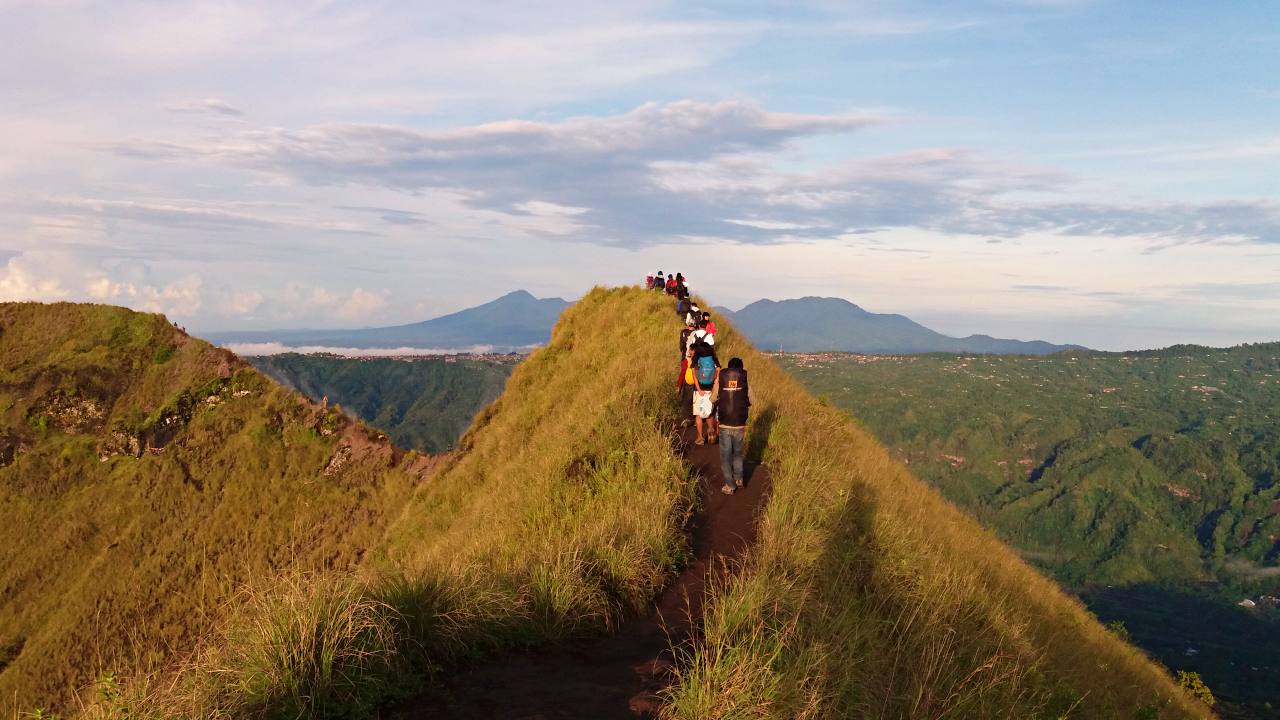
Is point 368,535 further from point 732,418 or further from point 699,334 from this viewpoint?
point 732,418

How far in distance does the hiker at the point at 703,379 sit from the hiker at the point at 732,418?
0.98 meters

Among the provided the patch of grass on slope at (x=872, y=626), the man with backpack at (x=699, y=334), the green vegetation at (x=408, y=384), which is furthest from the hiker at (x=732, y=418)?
the green vegetation at (x=408, y=384)

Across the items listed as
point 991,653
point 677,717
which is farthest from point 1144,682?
point 677,717

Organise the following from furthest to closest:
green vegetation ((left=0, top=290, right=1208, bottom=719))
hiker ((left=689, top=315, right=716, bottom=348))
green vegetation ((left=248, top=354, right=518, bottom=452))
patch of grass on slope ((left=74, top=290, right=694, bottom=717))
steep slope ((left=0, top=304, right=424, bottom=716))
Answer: green vegetation ((left=248, top=354, right=518, bottom=452))
steep slope ((left=0, top=304, right=424, bottom=716))
hiker ((left=689, top=315, right=716, bottom=348))
green vegetation ((left=0, top=290, right=1208, bottom=719))
patch of grass on slope ((left=74, top=290, right=694, bottom=717))

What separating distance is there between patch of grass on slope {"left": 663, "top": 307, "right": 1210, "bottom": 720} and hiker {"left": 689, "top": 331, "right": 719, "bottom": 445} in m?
1.48

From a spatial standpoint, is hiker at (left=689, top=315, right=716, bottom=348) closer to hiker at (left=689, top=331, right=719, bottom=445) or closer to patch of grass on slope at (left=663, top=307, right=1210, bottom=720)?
hiker at (left=689, top=331, right=719, bottom=445)

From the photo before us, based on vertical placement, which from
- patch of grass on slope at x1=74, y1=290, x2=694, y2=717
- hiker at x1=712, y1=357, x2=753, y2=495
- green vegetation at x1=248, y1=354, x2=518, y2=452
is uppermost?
hiker at x1=712, y1=357, x2=753, y2=495

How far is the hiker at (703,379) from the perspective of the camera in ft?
44.7

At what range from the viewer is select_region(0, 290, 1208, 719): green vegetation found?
20.0ft

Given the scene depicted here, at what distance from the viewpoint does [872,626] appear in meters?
8.09

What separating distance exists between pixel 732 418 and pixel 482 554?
15.6 ft

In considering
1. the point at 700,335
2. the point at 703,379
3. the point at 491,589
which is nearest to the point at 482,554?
the point at 491,589

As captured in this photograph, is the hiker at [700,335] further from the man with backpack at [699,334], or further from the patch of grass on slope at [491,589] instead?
the patch of grass on slope at [491,589]

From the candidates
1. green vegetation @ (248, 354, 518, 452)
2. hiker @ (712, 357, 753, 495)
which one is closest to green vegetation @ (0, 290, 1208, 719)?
hiker @ (712, 357, 753, 495)
